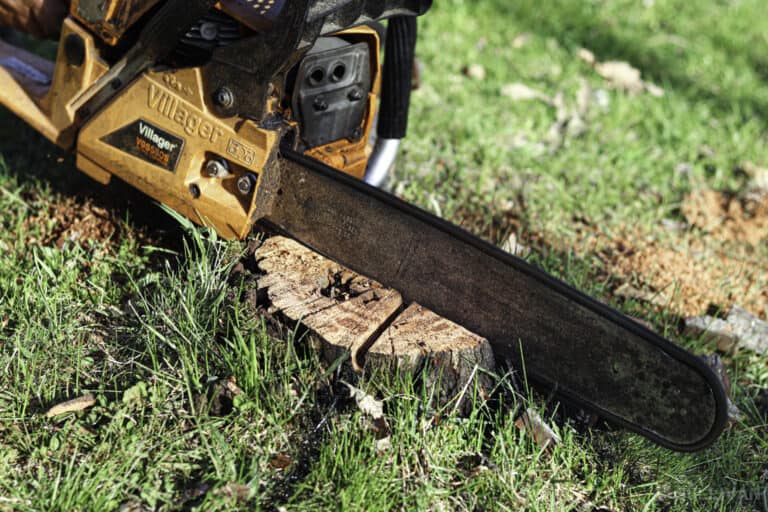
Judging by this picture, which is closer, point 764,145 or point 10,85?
point 10,85

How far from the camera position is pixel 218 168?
264 centimetres

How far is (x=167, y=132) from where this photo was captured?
2684 mm

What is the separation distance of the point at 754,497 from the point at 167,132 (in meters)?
2.17

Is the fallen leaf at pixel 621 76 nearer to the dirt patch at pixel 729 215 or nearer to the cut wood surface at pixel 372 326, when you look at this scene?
the dirt patch at pixel 729 215

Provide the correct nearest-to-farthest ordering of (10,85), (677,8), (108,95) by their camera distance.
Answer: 1. (108,95)
2. (10,85)
3. (677,8)

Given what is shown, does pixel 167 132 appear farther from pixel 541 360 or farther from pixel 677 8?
pixel 677 8

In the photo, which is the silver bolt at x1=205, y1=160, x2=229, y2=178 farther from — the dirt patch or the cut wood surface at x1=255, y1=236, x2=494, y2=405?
the dirt patch

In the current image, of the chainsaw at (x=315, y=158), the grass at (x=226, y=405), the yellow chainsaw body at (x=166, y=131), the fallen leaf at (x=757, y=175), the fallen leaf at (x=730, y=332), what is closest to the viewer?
the grass at (x=226, y=405)

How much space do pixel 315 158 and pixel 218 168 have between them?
0.32m

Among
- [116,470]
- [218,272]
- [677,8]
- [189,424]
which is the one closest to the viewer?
[116,470]

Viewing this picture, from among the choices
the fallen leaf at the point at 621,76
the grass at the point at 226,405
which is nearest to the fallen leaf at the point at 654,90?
the fallen leaf at the point at 621,76

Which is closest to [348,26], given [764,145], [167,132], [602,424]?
[167,132]

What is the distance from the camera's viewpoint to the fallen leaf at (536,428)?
2367 mm

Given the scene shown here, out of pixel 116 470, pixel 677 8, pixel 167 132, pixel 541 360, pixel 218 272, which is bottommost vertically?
pixel 116 470
